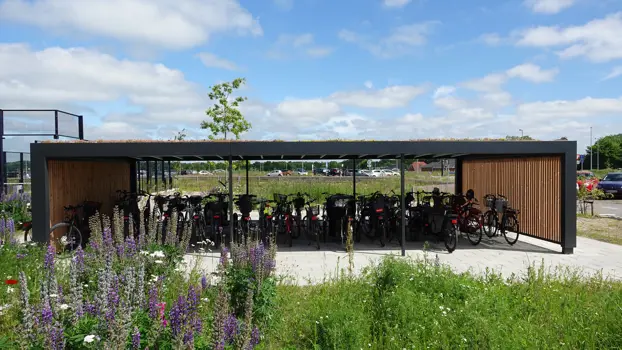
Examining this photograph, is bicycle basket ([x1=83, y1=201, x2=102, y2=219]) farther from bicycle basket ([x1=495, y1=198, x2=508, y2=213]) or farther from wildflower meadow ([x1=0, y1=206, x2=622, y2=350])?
bicycle basket ([x1=495, y1=198, x2=508, y2=213])

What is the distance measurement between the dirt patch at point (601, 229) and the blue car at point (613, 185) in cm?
881

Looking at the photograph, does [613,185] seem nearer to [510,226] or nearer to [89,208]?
[510,226]

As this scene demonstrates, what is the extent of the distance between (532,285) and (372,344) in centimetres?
247

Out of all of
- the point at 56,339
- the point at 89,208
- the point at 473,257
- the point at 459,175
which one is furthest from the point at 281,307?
→ the point at 459,175

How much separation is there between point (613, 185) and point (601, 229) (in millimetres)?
12019

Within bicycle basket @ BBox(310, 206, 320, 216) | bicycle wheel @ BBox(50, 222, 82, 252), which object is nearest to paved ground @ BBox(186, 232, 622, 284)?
bicycle basket @ BBox(310, 206, 320, 216)

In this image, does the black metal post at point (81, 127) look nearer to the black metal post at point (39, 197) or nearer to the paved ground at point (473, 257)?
the black metal post at point (39, 197)

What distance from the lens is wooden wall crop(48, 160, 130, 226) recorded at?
26.3 feet

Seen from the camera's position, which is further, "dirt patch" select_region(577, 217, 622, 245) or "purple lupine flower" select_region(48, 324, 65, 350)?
"dirt patch" select_region(577, 217, 622, 245)

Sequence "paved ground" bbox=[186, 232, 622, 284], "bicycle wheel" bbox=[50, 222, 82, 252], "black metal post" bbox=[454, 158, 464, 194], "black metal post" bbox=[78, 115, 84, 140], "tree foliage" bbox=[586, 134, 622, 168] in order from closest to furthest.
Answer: "paved ground" bbox=[186, 232, 622, 284], "bicycle wheel" bbox=[50, 222, 82, 252], "black metal post" bbox=[454, 158, 464, 194], "black metal post" bbox=[78, 115, 84, 140], "tree foliage" bbox=[586, 134, 622, 168]

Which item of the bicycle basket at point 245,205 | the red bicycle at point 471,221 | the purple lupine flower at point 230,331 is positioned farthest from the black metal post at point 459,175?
the purple lupine flower at point 230,331

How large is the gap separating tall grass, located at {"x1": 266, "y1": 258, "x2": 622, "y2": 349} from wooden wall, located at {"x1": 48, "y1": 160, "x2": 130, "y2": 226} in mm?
5428

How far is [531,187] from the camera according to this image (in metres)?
9.39

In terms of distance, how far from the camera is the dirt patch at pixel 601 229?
32.6 ft
